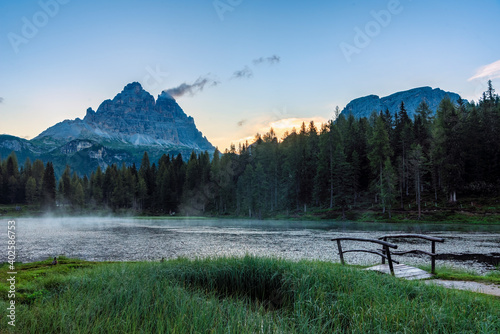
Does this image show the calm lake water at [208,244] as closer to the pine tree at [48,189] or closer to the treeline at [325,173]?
the treeline at [325,173]

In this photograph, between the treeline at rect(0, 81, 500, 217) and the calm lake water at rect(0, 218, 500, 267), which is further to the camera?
the treeline at rect(0, 81, 500, 217)

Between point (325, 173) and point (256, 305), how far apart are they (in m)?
71.0

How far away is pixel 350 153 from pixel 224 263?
7778 cm

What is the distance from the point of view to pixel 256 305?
6.45 metres

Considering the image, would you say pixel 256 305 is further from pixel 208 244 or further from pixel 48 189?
pixel 48 189

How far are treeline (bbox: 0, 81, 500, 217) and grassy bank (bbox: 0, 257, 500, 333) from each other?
54603 mm

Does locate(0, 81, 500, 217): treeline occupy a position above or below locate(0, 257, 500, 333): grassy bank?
above

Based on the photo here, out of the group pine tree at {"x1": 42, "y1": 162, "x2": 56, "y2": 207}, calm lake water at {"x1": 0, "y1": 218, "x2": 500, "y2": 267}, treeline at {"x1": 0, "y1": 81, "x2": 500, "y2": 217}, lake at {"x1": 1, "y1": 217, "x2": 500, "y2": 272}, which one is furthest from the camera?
pine tree at {"x1": 42, "y1": 162, "x2": 56, "y2": 207}

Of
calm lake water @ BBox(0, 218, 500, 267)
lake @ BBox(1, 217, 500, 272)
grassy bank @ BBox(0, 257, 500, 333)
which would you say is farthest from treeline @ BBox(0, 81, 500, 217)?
grassy bank @ BBox(0, 257, 500, 333)

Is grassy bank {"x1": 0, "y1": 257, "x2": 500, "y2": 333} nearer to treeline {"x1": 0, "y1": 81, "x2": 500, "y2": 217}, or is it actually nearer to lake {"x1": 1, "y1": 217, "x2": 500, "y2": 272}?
lake {"x1": 1, "y1": 217, "x2": 500, "y2": 272}

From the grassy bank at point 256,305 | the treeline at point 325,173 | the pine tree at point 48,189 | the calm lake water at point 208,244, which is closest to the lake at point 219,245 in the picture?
the calm lake water at point 208,244

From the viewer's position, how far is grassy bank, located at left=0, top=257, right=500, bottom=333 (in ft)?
16.1

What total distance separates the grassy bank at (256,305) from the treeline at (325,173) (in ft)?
179

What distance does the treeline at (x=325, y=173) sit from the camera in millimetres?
60219
